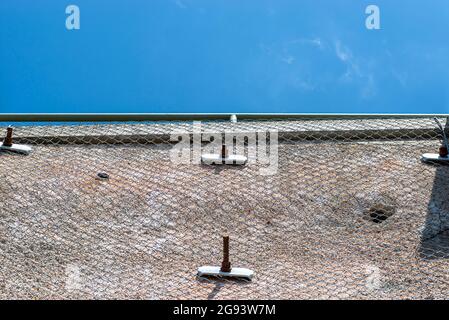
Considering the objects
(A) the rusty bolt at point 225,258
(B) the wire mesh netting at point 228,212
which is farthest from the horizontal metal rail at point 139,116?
(A) the rusty bolt at point 225,258

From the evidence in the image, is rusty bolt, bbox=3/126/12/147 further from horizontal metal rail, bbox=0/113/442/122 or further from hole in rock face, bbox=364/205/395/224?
hole in rock face, bbox=364/205/395/224

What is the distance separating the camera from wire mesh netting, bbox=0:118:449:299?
4.34m

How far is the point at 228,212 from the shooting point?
4.94 m

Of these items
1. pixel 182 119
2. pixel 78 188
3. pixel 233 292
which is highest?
pixel 182 119

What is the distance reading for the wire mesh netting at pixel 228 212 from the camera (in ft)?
A: 14.2

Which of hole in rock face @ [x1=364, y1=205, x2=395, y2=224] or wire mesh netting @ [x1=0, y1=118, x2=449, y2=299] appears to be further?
hole in rock face @ [x1=364, y1=205, x2=395, y2=224]

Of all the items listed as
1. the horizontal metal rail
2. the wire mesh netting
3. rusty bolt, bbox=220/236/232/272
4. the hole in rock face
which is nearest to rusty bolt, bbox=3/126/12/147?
the wire mesh netting

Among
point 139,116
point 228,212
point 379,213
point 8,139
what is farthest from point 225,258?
point 8,139

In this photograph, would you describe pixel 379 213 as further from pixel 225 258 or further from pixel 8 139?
pixel 8 139

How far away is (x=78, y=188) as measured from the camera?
5141 millimetres

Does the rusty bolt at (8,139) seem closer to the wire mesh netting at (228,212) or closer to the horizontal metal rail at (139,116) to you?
the wire mesh netting at (228,212)

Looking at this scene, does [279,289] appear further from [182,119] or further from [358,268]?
[182,119]
